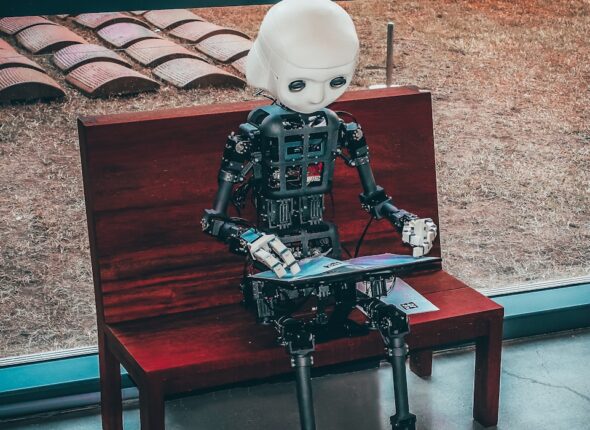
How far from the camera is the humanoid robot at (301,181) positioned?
2266mm

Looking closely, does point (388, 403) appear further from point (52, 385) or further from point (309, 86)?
point (309, 86)

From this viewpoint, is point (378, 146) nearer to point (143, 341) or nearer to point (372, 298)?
point (372, 298)

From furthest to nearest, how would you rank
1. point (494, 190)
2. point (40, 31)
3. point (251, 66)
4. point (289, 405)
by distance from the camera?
point (494, 190) → point (289, 405) → point (40, 31) → point (251, 66)

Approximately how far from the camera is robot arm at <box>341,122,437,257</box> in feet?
7.96

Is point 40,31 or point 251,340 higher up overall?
point 40,31

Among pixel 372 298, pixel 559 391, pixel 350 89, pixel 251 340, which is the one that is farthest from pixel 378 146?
pixel 559 391

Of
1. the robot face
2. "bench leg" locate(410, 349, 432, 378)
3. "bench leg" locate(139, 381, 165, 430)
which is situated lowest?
"bench leg" locate(410, 349, 432, 378)

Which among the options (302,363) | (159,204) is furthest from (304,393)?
(159,204)

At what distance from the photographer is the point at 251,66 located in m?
2.39

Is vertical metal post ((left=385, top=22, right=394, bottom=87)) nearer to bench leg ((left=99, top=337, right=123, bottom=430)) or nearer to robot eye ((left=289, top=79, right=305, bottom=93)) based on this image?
robot eye ((left=289, top=79, right=305, bottom=93))

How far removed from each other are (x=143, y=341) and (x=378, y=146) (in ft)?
2.68

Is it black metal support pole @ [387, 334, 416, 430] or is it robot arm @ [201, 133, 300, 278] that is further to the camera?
black metal support pole @ [387, 334, 416, 430]

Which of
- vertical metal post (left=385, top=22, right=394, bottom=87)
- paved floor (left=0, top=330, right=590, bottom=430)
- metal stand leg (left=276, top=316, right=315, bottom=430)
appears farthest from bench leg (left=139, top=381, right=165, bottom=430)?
vertical metal post (left=385, top=22, right=394, bottom=87)

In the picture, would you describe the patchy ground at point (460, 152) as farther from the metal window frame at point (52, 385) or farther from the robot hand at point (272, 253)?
the robot hand at point (272, 253)
